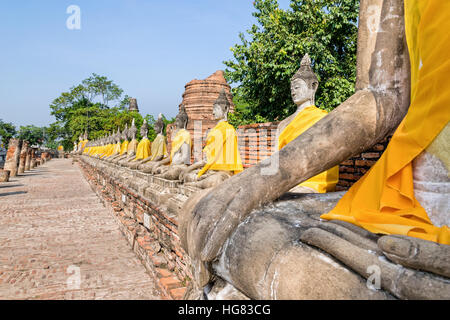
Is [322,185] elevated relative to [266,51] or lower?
lower

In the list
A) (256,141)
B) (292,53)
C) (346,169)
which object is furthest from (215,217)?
(292,53)

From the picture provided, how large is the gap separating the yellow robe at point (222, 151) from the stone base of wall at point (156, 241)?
92 centimetres

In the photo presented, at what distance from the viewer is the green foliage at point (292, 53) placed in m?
9.61

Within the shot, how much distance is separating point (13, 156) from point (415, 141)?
1991 cm

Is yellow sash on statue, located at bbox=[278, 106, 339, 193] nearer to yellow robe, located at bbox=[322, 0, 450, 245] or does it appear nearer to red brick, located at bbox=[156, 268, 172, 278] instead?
yellow robe, located at bbox=[322, 0, 450, 245]

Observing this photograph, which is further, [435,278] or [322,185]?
[322,185]

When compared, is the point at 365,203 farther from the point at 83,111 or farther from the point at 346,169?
the point at 83,111

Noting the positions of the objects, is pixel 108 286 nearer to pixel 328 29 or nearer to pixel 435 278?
pixel 435 278

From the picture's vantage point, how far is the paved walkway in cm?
362

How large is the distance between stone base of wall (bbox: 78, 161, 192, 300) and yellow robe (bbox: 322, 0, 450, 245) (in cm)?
237

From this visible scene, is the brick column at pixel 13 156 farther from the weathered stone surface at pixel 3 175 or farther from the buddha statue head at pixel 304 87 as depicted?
the buddha statue head at pixel 304 87

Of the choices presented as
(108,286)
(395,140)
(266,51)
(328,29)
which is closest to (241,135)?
(266,51)

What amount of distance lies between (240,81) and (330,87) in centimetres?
326
